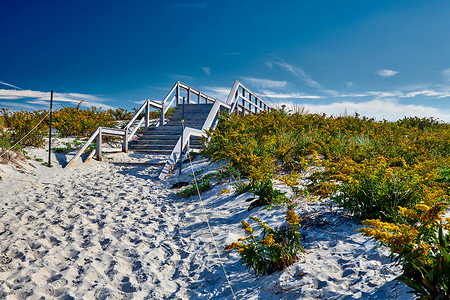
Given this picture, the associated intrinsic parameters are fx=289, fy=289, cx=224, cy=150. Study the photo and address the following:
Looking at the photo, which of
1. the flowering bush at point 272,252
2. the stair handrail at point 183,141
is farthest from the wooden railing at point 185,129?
the flowering bush at point 272,252

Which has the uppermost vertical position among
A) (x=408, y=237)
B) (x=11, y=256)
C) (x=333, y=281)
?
(x=408, y=237)

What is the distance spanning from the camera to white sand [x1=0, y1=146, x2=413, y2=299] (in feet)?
8.21

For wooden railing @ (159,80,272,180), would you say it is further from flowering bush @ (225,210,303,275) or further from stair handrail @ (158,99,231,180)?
flowering bush @ (225,210,303,275)

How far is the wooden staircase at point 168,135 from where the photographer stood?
11062 millimetres

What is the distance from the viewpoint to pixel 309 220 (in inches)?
141

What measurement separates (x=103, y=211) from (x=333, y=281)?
385cm

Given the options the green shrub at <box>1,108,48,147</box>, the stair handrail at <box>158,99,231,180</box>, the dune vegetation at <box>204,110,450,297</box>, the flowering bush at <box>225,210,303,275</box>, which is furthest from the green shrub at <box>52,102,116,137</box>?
the flowering bush at <box>225,210,303,275</box>

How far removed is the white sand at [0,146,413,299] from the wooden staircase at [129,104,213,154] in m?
5.24

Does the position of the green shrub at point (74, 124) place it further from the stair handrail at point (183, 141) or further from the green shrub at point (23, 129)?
the stair handrail at point (183, 141)

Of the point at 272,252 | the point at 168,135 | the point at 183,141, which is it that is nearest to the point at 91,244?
the point at 272,252

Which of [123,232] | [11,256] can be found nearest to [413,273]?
[123,232]

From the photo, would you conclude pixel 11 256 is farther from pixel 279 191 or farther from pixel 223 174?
pixel 223 174

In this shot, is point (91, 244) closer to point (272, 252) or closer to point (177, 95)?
point (272, 252)

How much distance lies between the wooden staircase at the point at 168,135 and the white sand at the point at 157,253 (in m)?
5.24
